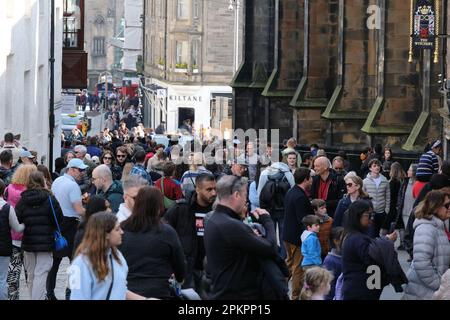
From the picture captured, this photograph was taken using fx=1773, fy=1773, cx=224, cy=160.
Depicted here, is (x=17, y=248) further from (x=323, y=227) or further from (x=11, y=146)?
(x=11, y=146)

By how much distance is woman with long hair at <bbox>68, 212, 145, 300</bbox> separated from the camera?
11.1 m

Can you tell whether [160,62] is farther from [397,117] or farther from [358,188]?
[358,188]

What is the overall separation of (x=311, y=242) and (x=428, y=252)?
3137 millimetres

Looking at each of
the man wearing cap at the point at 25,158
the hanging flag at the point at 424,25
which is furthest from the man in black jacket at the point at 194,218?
the hanging flag at the point at 424,25

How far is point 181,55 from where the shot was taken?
7900 centimetres

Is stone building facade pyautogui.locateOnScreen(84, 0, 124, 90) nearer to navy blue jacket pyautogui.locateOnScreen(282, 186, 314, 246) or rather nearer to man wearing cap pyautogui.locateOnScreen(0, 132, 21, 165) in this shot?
man wearing cap pyautogui.locateOnScreen(0, 132, 21, 165)

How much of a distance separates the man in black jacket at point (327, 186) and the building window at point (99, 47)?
375 ft

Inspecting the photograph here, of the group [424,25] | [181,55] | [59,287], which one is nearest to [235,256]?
[59,287]

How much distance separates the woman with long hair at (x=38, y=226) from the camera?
56.2 feet

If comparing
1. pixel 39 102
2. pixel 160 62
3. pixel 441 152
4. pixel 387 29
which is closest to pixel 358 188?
pixel 441 152

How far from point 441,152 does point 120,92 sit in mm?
80316

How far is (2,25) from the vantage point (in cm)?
3125

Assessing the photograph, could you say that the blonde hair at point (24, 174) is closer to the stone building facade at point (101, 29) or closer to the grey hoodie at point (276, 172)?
the grey hoodie at point (276, 172)
